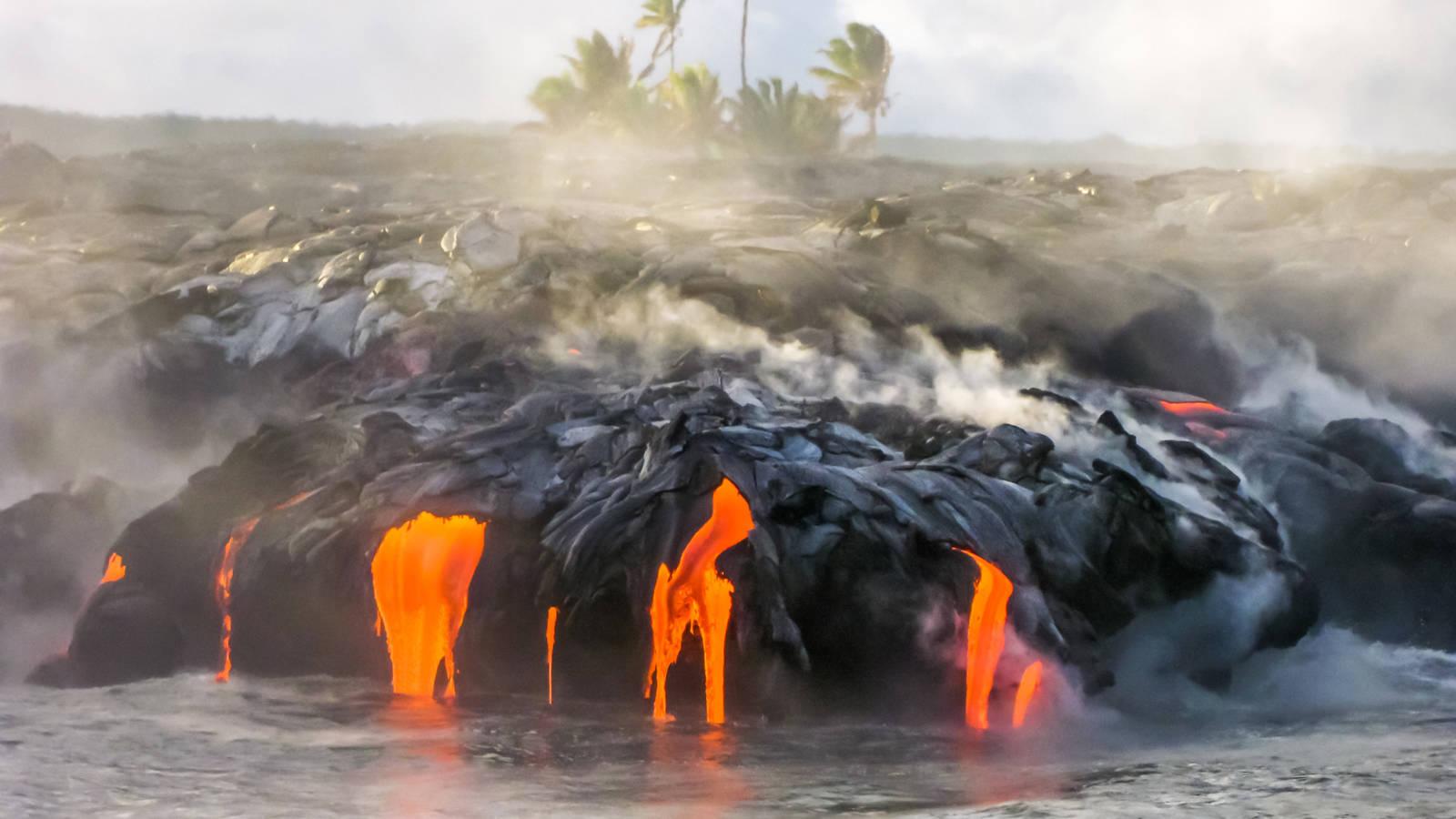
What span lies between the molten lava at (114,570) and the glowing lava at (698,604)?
11.1ft

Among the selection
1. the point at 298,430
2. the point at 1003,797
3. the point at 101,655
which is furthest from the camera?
the point at 298,430

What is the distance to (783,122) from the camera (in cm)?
1095

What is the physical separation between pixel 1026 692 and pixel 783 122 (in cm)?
520

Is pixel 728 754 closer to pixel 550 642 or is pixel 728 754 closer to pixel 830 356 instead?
pixel 550 642

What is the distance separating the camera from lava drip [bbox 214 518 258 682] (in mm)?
8422

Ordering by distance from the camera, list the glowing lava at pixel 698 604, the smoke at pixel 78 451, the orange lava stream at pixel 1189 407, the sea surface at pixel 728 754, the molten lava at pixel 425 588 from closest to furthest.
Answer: the sea surface at pixel 728 754 → the glowing lava at pixel 698 604 → the molten lava at pixel 425 588 → the smoke at pixel 78 451 → the orange lava stream at pixel 1189 407

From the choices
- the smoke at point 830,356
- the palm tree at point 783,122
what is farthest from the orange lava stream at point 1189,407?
the palm tree at point 783,122

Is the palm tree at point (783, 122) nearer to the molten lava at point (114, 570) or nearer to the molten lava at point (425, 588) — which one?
the molten lava at point (425, 588)

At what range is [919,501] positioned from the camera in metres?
7.68

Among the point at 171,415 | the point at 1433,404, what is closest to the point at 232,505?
the point at 171,415

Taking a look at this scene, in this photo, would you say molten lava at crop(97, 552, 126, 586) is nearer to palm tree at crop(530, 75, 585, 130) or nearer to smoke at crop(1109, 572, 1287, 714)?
palm tree at crop(530, 75, 585, 130)

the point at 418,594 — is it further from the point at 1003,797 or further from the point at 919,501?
the point at 1003,797

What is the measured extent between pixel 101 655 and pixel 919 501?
4682 mm

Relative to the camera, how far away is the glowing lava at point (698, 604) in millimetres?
7367
